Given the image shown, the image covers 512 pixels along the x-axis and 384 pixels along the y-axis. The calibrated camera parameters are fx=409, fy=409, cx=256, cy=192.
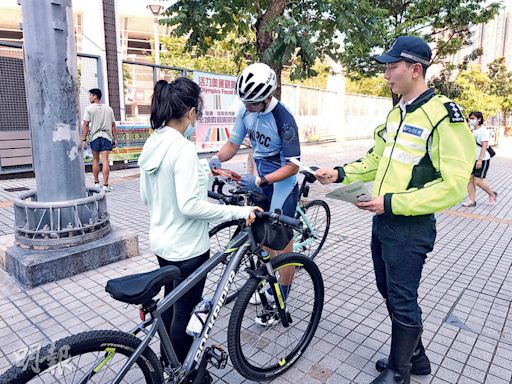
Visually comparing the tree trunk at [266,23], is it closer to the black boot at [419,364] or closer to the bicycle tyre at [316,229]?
the bicycle tyre at [316,229]

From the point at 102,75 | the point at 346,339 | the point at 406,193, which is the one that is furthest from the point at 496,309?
the point at 102,75

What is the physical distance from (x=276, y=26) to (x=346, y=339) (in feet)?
14.6

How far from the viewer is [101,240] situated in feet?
14.1

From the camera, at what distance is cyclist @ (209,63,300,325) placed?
2.83 meters

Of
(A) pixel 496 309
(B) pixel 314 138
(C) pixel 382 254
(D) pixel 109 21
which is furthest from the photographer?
(B) pixel 314 138

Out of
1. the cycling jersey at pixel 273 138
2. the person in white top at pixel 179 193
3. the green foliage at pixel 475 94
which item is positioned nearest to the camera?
the person in white top at pixel 179 193

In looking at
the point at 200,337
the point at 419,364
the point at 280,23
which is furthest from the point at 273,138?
the point at 280,23

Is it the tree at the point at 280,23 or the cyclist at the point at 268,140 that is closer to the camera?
the cyclist at the point at 268,140

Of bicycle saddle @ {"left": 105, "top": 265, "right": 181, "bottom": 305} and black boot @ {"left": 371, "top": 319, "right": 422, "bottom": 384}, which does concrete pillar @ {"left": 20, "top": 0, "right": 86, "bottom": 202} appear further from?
black boot @ {"left": 371, "top": 319, "right": 422, "bottom": 384}

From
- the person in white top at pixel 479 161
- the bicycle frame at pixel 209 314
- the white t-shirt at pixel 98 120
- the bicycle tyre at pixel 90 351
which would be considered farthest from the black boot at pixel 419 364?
the white t-shirt at pixel 98 120

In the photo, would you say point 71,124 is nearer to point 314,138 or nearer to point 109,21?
point 109,21

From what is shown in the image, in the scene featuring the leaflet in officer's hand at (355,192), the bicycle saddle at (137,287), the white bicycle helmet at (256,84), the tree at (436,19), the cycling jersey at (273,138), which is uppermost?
→ the tree at (436,19)

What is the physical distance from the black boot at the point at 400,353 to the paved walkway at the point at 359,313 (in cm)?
22

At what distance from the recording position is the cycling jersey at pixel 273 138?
3.02m
